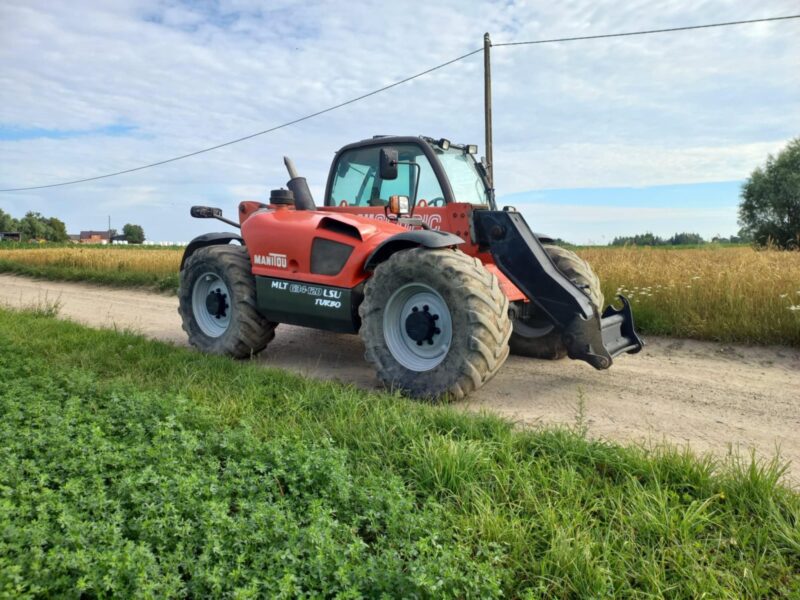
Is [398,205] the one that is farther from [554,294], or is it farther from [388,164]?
[554,294]

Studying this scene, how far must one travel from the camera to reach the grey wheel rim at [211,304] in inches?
232

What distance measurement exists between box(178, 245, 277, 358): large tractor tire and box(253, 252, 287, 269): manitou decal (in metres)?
0.24

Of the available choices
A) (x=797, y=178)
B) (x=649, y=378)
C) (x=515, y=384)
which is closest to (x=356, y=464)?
(x=515, y=384)

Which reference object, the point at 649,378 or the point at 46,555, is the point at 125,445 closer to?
the point at 46,555

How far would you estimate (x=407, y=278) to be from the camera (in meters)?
4.39

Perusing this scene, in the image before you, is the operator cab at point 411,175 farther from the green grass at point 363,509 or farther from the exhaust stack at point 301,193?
the green grass at point 363,509

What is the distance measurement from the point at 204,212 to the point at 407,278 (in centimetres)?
310

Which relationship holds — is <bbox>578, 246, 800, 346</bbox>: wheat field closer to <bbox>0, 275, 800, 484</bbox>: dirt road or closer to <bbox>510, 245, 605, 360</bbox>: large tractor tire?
<bbox>0, 275, 800, 484</bbox>: dirt road

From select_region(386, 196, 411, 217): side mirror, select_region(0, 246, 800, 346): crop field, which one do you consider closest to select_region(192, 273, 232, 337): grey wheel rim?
select_region(386, 196, 411, 217): side mirror

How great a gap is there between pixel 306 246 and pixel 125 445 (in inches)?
99.5

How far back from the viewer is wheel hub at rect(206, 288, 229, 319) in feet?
19.3

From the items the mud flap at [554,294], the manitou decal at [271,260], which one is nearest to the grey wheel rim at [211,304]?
the manitou decal at [271,260]

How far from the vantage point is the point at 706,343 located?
620 cm

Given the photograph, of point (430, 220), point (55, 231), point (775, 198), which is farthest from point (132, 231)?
point (430, 220)
